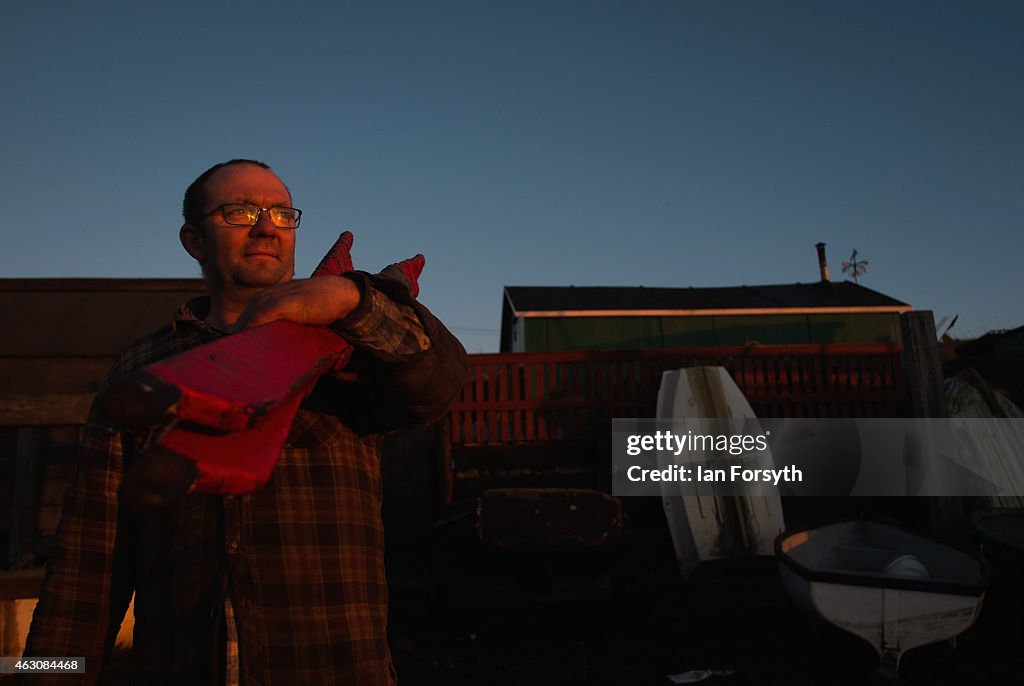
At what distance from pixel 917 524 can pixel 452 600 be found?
5866mm

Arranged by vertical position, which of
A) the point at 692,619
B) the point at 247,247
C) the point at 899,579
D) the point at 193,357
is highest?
the point at 247,247

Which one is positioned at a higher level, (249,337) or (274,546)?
(249,337)

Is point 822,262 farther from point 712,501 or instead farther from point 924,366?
point 712,501

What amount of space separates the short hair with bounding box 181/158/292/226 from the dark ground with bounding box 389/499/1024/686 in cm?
524

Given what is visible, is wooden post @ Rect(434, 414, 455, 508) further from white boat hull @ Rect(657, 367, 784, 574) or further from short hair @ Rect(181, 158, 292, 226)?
short hair @ Rect(181, 158, 292, 226)

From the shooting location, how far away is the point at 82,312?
10875mm

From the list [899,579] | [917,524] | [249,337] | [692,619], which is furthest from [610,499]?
[249,337]

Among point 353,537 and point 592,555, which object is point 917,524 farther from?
point 353,537

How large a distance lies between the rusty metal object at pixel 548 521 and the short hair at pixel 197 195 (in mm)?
5606

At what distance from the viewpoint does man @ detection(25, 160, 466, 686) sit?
55.1 inches

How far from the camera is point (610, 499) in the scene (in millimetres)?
7035

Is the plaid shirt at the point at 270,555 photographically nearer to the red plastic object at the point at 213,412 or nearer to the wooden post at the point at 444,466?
the red plastic object at the point at 213,412

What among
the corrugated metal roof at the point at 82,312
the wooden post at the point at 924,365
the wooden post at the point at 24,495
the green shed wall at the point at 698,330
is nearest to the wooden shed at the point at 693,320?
the green shed wall at the point at 698,330

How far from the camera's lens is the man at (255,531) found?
1.40 meters
